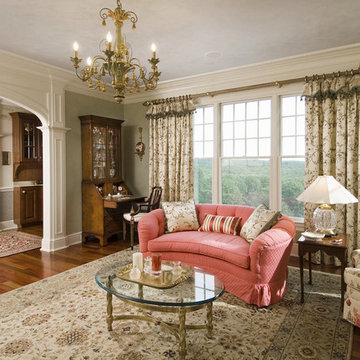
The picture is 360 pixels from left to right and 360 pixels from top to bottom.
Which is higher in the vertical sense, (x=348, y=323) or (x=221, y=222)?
(x=221, y=222)

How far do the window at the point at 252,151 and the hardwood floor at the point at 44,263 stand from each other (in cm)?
111

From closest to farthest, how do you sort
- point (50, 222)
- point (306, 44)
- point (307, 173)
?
point (306, 44) → point (307, 173) → point (50, 222)

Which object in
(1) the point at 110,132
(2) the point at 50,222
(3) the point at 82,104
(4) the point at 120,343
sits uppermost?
(3) the point at 82,104

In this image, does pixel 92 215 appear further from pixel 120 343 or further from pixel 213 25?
pixel 213 25

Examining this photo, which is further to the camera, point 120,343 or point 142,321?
point 142,321

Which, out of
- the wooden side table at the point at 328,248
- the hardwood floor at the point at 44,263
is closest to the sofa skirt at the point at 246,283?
the wooden side table at the point at 328,248

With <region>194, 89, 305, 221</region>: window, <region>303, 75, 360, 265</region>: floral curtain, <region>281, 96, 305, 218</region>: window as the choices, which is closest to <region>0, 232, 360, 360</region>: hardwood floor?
<region>303, 75, 360, 265</region>: floral curtain

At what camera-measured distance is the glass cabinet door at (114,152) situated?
18.6 feet

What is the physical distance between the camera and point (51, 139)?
491 centimetres

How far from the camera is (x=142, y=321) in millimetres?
2666

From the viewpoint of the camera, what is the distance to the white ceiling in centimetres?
296

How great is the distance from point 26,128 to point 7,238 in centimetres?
248

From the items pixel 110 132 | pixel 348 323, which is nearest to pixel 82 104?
pixel 110 132

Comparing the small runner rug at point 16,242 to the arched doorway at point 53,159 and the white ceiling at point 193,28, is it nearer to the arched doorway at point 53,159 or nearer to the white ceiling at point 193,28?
the arched doorway at point 53,159
